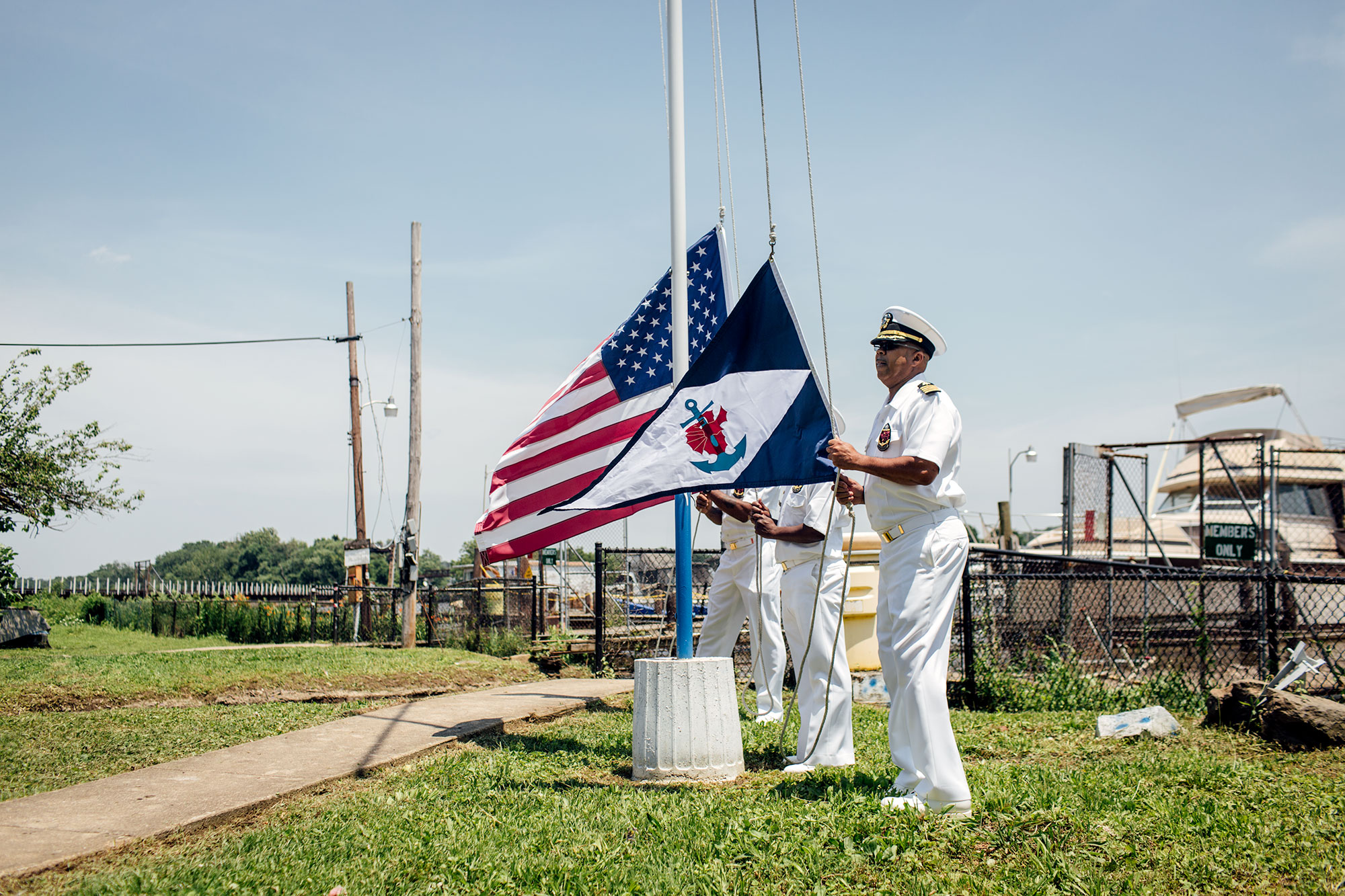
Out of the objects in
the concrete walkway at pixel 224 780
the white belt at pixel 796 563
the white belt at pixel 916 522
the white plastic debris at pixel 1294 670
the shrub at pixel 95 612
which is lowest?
the concrete walkway at pixel 224 780

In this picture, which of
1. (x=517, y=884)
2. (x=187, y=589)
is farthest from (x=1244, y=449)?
(x=187, y=589)

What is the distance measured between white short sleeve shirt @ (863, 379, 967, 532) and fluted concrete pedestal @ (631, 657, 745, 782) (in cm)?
158

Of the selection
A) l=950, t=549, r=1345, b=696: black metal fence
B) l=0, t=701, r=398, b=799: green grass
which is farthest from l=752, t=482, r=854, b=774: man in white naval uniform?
l=0, t=701, r=398, b=799: green grass

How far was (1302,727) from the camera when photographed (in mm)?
5832

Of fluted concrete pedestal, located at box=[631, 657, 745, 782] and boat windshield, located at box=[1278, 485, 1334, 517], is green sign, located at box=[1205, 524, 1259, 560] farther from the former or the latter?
fluted concrete pedestal, located at box=[631, 657, 745, 782]

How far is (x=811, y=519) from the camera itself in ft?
19.4

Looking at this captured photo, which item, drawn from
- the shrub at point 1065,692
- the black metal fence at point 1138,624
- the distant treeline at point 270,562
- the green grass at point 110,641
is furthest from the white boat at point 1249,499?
the distant treeline at point 270,562

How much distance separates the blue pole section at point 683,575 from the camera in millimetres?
5840

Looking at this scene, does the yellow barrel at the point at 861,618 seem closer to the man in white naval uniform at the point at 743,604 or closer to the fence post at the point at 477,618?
the man in white naval uniform at the point at 743,604

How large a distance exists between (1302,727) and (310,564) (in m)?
130

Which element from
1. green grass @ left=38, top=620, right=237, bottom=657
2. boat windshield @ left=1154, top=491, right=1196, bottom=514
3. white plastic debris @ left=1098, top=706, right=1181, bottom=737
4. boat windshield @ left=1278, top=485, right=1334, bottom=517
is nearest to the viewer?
white plastic debris @ left=1098, top=706, right=1181, bottom=737

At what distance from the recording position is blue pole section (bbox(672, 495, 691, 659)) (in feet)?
19.2

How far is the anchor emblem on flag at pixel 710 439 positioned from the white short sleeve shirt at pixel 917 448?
1.03 metres

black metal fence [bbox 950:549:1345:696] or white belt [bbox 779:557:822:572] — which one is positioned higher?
white belt [bbox 779:557:822:572]
